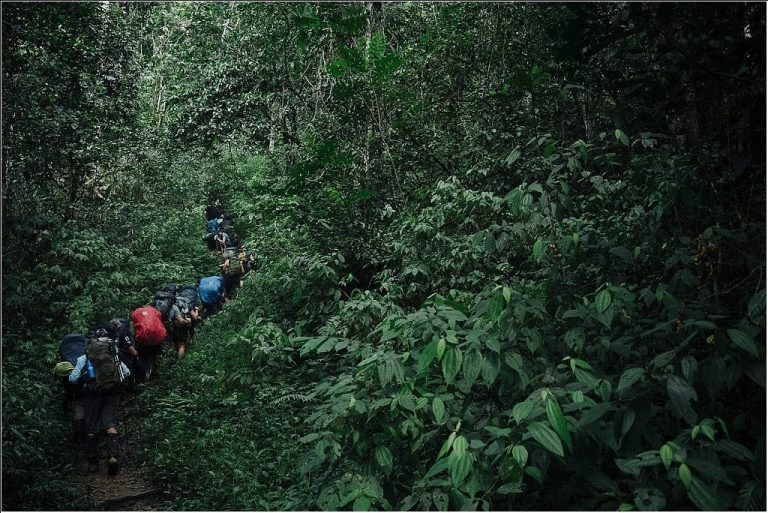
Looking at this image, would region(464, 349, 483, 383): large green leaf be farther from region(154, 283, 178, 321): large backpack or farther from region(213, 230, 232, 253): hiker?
region(213, 230, 232, 253): hiker

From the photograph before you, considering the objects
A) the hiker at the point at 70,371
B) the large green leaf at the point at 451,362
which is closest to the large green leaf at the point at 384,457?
the large green leaf at the point at 451,362

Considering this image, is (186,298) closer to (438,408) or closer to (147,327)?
(147,327)

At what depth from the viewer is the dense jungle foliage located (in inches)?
128

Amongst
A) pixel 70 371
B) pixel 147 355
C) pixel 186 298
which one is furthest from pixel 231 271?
pixel 70 371

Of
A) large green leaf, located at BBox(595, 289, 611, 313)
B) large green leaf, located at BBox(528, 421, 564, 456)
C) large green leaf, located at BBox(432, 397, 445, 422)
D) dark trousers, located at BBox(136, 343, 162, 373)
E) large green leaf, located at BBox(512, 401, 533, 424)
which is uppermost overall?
large green leaf, located at BBox(595, 289, 611, 313)

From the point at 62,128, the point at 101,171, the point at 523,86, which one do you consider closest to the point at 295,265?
the point at 523,86

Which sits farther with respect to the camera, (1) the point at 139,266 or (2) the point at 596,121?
(1) the point at 139,266

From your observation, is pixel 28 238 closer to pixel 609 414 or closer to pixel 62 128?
pixel 62 128

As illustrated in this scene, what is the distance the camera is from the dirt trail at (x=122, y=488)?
21.0ft

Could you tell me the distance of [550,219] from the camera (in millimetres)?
4113

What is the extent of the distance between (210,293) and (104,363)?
6.18 m

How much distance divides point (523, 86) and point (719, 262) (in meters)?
5.39

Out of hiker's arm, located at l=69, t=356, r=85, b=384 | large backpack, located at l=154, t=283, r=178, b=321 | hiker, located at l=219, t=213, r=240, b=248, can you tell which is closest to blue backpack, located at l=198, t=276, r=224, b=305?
large backpack, located at l=154, t=283, r=178, b=321

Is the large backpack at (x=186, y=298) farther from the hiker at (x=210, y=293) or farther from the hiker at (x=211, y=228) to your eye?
the hiker at (x=211, y=228)
